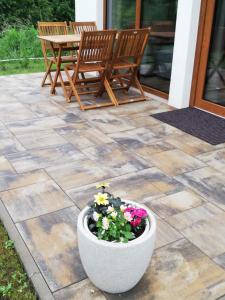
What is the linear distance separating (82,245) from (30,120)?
3.04m

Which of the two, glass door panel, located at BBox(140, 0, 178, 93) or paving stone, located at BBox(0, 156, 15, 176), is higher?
glass door panel, located at BBox(140, 0, 178, 93)

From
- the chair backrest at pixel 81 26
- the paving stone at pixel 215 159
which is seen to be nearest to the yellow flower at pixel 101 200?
the paving stone at pixel 215 159

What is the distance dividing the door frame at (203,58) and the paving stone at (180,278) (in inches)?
111

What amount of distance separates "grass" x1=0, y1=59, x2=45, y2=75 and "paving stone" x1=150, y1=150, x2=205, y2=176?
15.0 feet

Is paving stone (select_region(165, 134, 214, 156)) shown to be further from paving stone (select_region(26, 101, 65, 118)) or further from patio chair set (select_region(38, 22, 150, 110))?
paving stone (select_region(26, 101, 65, 118))

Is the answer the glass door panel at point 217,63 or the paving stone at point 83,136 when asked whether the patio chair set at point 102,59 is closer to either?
the paving stone at point 83,136

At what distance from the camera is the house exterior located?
15.1 feet

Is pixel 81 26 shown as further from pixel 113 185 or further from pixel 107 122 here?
pixel 113 185

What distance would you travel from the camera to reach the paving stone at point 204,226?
2400mm

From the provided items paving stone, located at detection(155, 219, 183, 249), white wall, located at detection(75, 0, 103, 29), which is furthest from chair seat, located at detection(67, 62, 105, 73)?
paving stone, located at detection(155, 219, 183, 249)

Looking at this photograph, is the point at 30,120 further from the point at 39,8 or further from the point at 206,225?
the point at 39,8

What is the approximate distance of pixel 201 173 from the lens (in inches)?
133

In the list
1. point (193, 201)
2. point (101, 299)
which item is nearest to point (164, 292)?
point (101, 299)

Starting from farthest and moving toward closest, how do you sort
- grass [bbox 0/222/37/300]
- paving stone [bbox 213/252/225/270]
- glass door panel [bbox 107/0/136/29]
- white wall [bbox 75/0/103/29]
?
1. white wall [bbox 75/0/103/29]
2. glass door panel [bbox 107/0/136/29]
3. paving stone [bbox 213/252/225/270]
4. grass [bbox 0/222/37/300]
